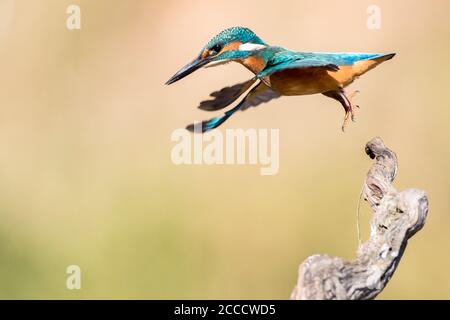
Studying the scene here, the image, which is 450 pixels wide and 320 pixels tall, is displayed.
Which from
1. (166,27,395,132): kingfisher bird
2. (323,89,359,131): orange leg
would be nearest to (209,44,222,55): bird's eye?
(166,27,395,132): kingfisher bird

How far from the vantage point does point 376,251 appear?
1714mm

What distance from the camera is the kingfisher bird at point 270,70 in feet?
6.71

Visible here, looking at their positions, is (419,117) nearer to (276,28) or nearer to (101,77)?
(276,28)

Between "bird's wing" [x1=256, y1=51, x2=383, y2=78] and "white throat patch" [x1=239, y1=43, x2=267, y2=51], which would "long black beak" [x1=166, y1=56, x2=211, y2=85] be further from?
"bird's wing" [x1=256, y1=51, x2=383, y2=78]

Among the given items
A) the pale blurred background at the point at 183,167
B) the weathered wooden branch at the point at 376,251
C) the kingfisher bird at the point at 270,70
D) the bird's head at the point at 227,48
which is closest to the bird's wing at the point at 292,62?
the kingfisher bird at the point at 270,70

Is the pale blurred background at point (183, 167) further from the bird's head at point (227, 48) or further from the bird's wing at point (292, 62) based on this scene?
the bird's wing at point (292, 62)

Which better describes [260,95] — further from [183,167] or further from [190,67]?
[183,167]

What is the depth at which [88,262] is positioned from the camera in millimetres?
3625

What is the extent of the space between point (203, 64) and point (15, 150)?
2430 millimetres

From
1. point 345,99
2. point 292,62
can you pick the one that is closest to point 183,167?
point 345,99

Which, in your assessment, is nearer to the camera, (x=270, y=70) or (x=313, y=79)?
(x=270, y=70)

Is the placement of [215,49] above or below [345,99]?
above

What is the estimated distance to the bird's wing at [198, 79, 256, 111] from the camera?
7.28 ft

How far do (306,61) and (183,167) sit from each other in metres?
2.22
